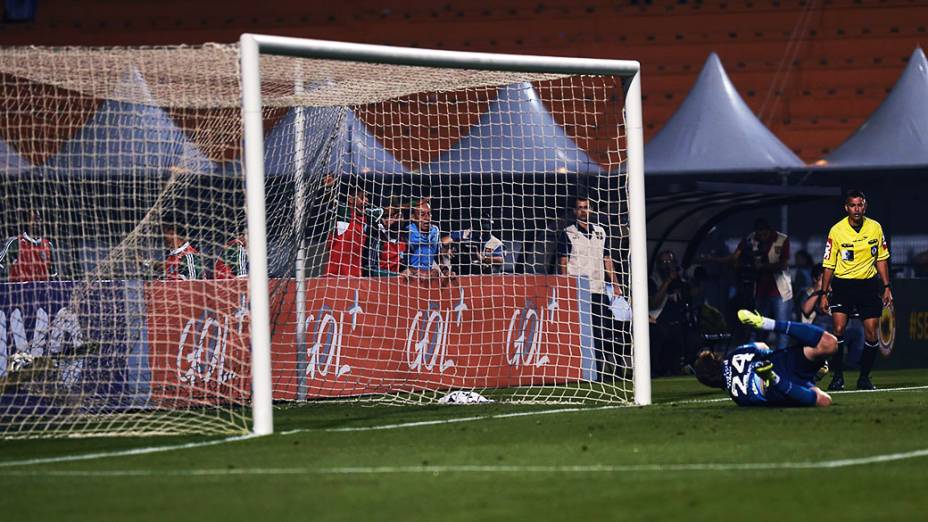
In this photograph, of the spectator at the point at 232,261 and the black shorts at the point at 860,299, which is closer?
the spectator at the point at 232,261

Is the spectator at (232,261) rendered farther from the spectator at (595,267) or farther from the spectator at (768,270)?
the spectator at (768,270)

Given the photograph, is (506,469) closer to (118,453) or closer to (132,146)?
(118,453)

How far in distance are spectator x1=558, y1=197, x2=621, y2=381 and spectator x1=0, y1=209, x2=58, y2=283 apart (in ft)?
15.0

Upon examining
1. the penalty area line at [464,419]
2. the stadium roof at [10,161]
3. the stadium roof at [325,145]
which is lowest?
the penalty area line at [464,419]

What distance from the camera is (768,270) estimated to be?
54.4ft

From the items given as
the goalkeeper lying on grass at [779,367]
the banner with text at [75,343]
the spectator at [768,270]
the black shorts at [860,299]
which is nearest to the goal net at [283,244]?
the banner with text at [75,343]

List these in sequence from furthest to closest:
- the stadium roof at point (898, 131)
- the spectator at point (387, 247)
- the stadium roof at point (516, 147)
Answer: the stadium roof at point (898, 131) < the stadium roof at point (516, 147) < the spectator at point (387, 247)

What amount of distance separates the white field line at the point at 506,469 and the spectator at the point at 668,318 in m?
8.68

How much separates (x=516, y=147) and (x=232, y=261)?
3.05 m

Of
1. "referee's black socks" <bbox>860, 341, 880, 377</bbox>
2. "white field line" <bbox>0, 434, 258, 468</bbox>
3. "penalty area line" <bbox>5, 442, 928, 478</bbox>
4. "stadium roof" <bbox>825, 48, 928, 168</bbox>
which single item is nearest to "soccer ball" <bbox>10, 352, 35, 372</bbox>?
"white field line" <bbox>0, 434, 258, 468</bbox>

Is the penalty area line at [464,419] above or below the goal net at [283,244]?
below

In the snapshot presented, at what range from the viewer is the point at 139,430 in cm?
984

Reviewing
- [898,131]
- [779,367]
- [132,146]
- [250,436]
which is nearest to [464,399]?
[779,367]

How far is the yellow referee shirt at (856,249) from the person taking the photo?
13.2 metres
